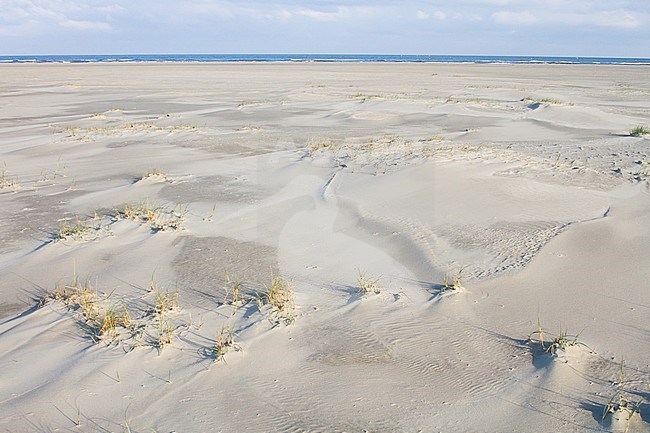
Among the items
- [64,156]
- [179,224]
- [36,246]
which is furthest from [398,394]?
[64,156]

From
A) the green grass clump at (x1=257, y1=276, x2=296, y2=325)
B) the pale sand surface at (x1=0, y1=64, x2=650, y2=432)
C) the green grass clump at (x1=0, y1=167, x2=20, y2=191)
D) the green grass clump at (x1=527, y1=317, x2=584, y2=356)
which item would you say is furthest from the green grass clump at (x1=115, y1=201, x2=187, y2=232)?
the green grass clump at (x1=527, y1=317, x2=584, y2=356)

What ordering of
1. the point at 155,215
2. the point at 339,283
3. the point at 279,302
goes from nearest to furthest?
the point at 279,302 < the point at 339,283 < the point at 155,215

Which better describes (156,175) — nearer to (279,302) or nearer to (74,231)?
(74,231)

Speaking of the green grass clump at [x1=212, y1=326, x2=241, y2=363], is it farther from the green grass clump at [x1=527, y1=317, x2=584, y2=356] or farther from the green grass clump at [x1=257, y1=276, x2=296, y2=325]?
the green grass clump at [x1=527, y1=317, x2=584, y2=356]

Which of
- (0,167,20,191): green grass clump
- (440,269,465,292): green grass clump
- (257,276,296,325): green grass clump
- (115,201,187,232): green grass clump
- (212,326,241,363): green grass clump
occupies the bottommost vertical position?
(212,326,241,363): green grass clump

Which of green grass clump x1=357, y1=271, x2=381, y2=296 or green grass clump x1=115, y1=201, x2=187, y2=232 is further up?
green grass clump x1=115, y1=201, x2=187, y2=232

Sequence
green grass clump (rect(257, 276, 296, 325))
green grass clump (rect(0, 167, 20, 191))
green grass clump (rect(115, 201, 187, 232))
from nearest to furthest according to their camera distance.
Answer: green grass clump (rect(257, 276, 296, 325)) → green grass clump (rect(115, 201, 187, 232)) → green grass clump (rect(0, 167, 20, 191))

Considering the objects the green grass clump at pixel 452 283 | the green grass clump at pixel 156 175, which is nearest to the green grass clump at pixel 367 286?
the green grass clump at pixel 452 283

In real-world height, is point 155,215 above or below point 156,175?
below

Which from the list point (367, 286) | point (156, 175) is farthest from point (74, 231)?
point (367, 286)

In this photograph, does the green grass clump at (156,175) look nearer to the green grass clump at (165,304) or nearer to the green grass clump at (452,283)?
the green grass clump at (165,304)
